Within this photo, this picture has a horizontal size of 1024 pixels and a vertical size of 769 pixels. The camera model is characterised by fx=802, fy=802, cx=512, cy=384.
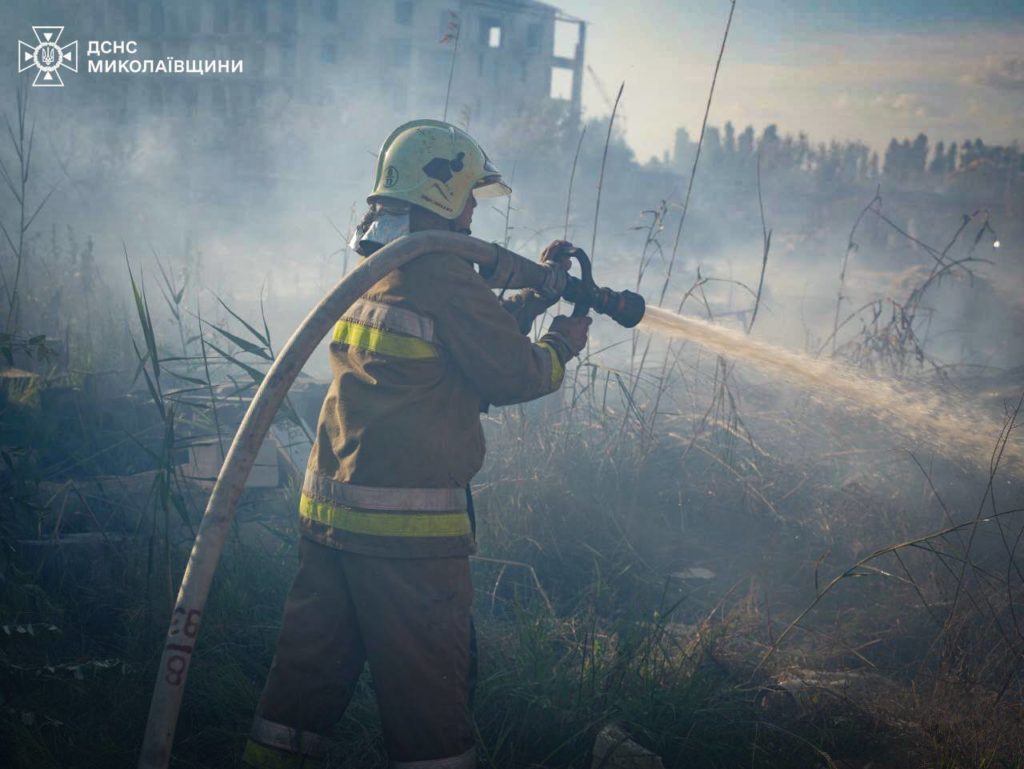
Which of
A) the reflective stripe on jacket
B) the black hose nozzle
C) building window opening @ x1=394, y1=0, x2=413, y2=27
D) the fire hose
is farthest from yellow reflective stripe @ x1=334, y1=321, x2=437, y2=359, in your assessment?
building window opening @ x1=394, y1=0, x2=413, y2=27

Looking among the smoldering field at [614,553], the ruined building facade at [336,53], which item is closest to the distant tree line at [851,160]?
the ruined building facade at [336,53]

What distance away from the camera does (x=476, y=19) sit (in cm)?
2527

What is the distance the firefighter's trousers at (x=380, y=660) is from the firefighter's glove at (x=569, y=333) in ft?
2.58

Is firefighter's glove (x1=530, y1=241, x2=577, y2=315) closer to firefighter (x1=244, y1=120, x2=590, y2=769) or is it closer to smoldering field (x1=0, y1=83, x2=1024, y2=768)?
firefighter (x1=244, y1=120, x2=590, y2=769)

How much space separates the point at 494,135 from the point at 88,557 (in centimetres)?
1551

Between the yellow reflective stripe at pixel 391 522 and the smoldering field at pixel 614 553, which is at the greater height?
the yellow reflective stripe at pixel 391 522

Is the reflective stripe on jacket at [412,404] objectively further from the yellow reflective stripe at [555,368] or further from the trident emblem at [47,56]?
the trident emblem at [47,56]

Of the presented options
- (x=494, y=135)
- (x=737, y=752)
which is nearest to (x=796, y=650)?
(x=737, y=752)

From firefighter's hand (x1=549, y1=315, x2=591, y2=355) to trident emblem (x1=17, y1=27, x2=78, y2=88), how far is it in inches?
619

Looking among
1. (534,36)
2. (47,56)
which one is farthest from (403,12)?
(47,56)

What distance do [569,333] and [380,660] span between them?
46.2 inches

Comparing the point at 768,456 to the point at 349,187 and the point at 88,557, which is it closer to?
the point at 88,557

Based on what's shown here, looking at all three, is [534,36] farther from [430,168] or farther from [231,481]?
[231,481]

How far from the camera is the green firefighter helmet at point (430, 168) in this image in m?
2.46
